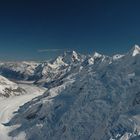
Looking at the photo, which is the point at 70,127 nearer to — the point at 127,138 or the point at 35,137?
the point at 35,137

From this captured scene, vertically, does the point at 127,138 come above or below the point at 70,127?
below

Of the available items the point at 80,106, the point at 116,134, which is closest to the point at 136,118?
the point at 116,134

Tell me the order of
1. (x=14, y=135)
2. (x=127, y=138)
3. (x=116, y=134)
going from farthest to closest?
(x=14, y=135) → (x=116, y=134) → (x=127, y=138)

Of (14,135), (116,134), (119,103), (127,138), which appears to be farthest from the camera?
(14,135)

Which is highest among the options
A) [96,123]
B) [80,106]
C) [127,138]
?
[80,106]

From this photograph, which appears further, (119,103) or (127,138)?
(119,103)

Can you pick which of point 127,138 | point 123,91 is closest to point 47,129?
point 123,91

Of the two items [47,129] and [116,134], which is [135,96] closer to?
[116,134]

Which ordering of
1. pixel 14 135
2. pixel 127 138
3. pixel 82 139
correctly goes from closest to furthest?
pixel 127 138
pixel 82 139
pixel 14 135

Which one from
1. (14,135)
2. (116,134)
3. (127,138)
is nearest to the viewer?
(127,138)
